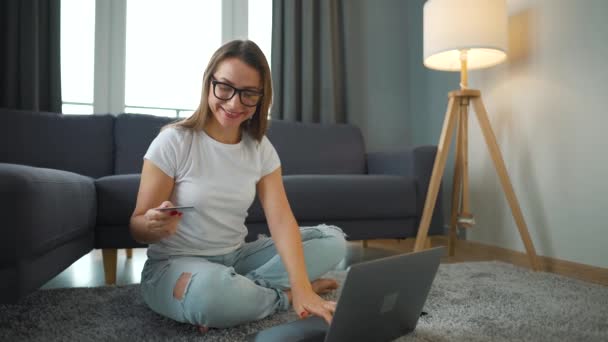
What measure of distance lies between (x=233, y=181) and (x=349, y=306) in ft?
1.72

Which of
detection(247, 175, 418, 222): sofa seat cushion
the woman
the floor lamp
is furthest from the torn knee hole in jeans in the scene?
the floor lamp

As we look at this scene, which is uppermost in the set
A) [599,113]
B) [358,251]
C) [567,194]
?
[599,113]

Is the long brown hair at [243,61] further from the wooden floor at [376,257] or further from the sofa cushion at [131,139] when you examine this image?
the sofa cushion at [131,139]

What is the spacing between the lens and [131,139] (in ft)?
7.36

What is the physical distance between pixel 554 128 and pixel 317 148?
3.98 feet

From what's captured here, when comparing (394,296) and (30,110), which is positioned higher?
(30,110)

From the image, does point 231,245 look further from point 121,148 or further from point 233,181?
point 121,148

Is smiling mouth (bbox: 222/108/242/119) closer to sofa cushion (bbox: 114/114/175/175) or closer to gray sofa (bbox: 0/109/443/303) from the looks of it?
gray sofa (bbox: 0/109/443/303)

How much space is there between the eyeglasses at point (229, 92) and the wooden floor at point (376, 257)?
957 mm

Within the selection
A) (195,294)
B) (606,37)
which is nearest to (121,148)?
(195,294)

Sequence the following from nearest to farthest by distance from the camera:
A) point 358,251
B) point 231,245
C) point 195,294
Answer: point 195,294 < point 231,245 < point 358,251

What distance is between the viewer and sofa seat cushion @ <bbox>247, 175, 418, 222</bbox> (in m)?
1.89

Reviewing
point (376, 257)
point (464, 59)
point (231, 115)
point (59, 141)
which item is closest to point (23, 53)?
point (59, 141)

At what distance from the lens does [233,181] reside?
113cm
